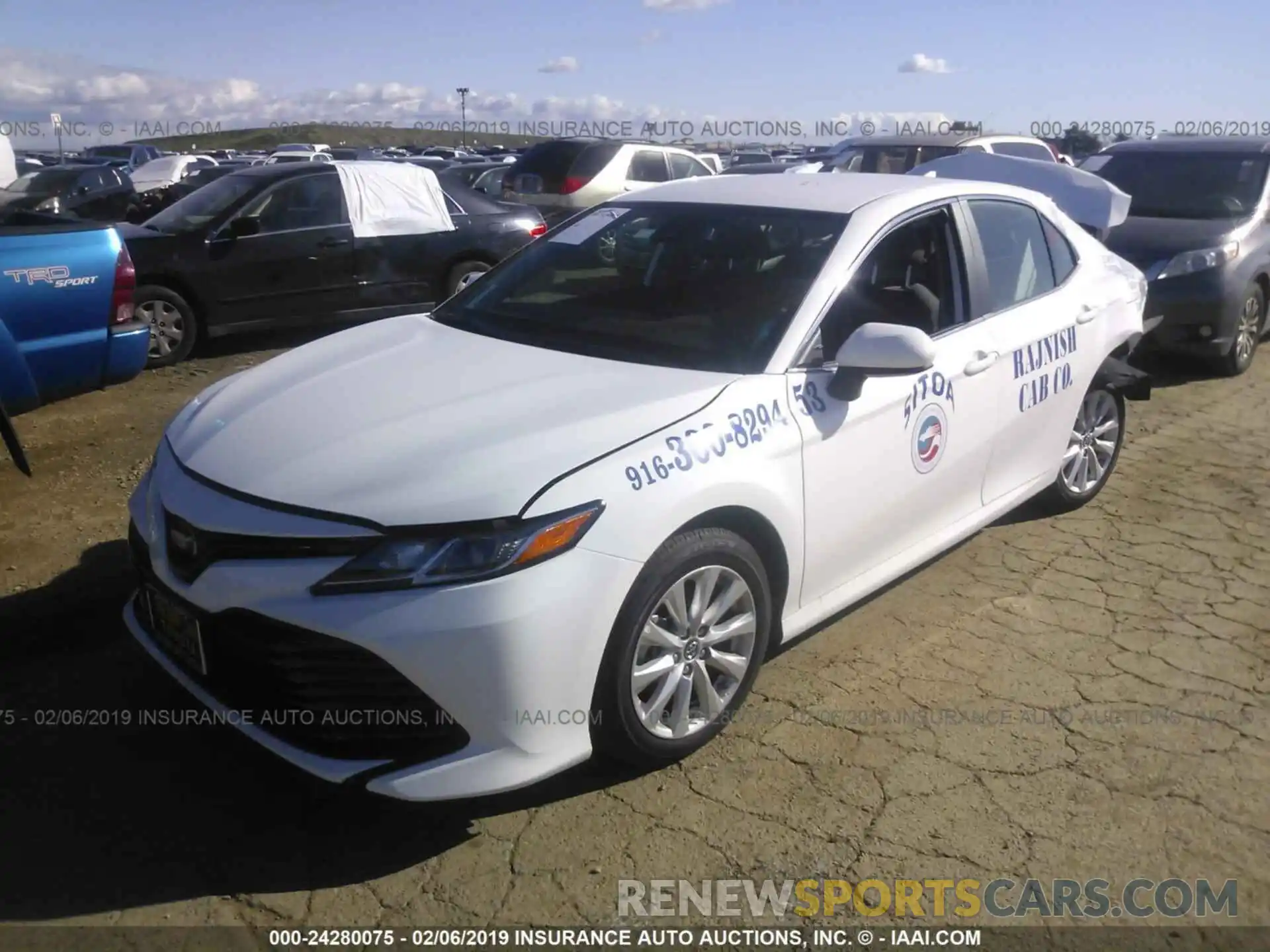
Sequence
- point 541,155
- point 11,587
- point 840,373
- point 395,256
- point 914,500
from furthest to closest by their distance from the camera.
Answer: point 541,155, point 395,256, point 11,587, point 914,500, point 840,373

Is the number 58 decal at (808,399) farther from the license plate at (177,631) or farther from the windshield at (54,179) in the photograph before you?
the windshield at (54,179)

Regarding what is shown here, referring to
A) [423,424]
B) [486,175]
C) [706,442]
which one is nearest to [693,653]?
[706,442]

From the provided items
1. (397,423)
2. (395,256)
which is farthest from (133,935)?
(395,256)

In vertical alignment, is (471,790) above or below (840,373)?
below

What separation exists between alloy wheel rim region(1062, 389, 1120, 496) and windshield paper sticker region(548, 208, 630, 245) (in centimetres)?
229

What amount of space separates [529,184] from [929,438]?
10001mm

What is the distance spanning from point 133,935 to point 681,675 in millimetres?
1505

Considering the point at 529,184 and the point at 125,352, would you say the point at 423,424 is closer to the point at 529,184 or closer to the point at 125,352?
the point at 125,352

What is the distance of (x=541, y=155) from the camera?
44.1 feet

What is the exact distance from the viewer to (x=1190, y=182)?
873 centimetres

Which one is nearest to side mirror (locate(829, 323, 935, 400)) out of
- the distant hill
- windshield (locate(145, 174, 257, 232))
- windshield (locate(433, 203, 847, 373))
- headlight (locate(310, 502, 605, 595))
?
windshield (locate(433, 203, 847, 373))

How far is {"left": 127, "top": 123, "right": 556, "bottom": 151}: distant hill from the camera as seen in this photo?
74156 millimetres

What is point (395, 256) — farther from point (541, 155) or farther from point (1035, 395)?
point (1035, 395)

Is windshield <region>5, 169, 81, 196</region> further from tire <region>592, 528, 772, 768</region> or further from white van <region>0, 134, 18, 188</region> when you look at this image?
tire <region>592, 528, 772, 768</region>
